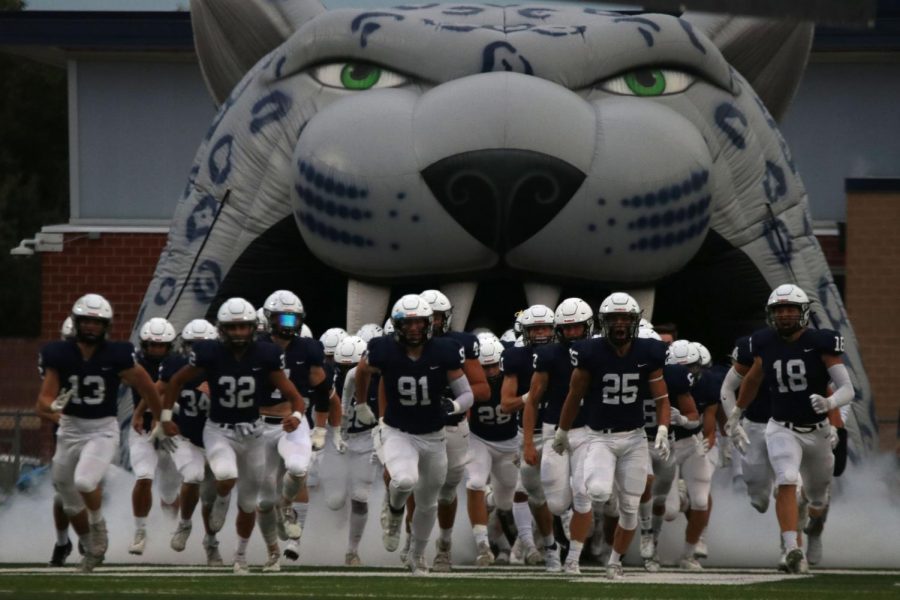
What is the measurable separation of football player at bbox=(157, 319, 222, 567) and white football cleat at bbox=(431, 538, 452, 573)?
1.51 metres

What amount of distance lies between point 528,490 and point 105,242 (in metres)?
13.8

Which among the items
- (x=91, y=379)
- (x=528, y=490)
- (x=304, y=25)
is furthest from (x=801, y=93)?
(x=91, y=379)

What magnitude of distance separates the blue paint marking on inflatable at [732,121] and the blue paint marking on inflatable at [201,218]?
442 centimetres

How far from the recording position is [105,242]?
2616 cm

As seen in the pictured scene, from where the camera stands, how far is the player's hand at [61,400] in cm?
1150

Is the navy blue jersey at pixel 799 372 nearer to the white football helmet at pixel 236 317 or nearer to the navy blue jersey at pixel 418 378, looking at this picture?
the navy blue jersey at pixel 418 378

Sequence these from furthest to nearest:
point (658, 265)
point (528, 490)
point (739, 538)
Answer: point (658, 265) → point (739, 538) → point (528, 490)

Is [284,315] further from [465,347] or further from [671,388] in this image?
[671,388]

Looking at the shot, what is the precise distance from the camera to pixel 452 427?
12.7 m

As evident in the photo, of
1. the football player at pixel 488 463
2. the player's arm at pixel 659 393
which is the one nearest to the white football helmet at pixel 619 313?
the player's arm at pixel 659 393

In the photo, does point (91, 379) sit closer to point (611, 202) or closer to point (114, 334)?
point (611, 202)

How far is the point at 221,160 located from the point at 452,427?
5.58 metres

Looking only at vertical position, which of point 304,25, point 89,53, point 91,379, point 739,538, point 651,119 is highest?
point 89,53

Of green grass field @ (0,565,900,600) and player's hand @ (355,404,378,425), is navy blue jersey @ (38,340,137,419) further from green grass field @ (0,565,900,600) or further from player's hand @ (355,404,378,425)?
player's hand @ (355,404,378,425)
